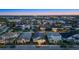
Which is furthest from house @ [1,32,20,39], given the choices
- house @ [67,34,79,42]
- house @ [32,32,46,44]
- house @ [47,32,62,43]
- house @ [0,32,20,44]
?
house @ [67,34,79,42]

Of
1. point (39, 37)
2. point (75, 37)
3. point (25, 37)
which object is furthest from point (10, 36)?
point (75, 37)

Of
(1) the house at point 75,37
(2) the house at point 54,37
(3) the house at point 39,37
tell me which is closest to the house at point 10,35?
(3) the house at point 39,37

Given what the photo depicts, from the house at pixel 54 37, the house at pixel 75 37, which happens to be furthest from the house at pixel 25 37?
the house at pixel 75 37

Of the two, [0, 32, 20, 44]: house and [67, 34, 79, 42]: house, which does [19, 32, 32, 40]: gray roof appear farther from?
[67, 34, 79, 42]: house

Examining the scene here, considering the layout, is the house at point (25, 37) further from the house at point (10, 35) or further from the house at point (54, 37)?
the house at point (54, 37)

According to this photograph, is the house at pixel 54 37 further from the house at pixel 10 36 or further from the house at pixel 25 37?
the house at pixel 10 36

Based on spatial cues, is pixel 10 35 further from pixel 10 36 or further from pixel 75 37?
pixel 75 37
